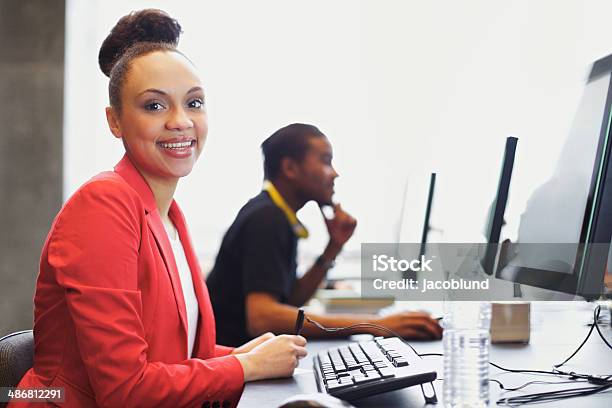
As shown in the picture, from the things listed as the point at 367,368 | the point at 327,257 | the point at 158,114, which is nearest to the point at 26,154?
the point at 327,257

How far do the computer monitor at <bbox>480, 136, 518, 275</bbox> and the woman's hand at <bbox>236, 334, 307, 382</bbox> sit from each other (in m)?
0.50

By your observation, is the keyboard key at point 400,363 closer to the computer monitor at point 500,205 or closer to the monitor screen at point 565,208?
the monitor screen at point 565,208

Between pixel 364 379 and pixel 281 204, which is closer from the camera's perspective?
pixel 364 379

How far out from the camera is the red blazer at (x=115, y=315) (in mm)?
1002

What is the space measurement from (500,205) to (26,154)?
2.34m

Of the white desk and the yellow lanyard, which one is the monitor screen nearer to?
the white desk

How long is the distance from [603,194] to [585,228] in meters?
0.07

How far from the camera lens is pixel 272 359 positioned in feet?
3.72

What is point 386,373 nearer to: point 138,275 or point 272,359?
point 272,359

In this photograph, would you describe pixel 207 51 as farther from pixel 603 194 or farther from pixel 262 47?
pixel 603 194

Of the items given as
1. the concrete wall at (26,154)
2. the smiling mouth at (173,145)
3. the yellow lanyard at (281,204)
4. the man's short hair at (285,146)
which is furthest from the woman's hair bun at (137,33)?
the concrete wall at (26,154)

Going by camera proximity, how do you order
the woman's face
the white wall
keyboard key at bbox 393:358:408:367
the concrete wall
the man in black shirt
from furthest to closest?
the white wall, the concrete wall, the man in black shirt, the woman's face, keyboard key at bbox 393:358:408:367

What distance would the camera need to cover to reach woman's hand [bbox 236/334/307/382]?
1114mm

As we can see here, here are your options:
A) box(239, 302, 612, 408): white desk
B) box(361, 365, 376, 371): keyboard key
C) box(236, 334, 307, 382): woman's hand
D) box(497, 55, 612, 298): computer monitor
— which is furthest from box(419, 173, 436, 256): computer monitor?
box(361, 365, 376, 371): keyboard key
